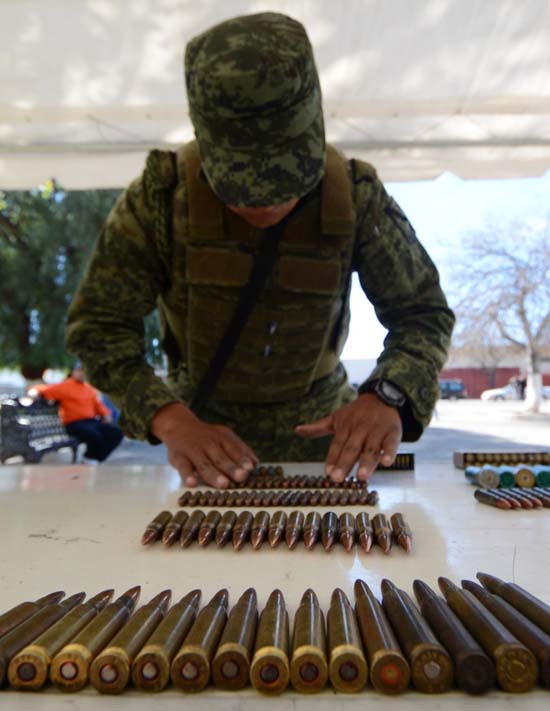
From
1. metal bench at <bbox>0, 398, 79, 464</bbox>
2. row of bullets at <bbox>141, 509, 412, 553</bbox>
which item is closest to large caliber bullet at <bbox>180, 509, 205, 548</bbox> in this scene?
row of bullets at <bbox>141, 509, 412, 553</bbox>

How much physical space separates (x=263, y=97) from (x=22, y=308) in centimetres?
1225

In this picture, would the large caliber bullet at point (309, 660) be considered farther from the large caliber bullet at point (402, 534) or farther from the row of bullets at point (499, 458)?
the row of bullets at point (499, 458)

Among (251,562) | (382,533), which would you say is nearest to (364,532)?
(382,533)

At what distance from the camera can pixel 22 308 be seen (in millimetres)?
12883

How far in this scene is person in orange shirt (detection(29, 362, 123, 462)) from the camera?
24.4 feet

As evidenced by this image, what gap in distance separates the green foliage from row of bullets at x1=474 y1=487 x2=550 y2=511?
11.5 metres

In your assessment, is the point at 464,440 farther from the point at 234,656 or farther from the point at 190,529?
the point at 234,656

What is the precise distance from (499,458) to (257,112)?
1369mm

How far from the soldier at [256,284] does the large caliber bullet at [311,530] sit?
1.34 feet

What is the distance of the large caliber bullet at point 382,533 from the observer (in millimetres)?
1242

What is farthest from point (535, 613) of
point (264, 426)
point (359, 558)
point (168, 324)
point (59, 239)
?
point (59, 239)

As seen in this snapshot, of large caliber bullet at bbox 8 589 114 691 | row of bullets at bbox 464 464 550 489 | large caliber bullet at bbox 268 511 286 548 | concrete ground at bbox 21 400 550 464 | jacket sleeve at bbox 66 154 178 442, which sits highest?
jacket sleeve at bbox 66 154 178 442

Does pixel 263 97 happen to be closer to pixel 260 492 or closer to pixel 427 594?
pixel 260 492

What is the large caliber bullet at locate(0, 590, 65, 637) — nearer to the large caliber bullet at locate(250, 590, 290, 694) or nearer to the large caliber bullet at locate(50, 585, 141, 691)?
the large caliber bullet at locate(50, 585, 141, 691)
